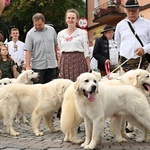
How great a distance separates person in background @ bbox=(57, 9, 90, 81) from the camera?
7363 millimetres

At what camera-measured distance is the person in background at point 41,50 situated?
8422mm

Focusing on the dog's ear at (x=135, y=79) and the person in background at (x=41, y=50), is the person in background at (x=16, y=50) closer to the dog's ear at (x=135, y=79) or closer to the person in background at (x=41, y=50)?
the person in background at (x=41, y=50)

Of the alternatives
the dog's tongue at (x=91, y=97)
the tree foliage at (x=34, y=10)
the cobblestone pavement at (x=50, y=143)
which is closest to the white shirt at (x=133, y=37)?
the cobblestone pavement at (x=50, y=143)

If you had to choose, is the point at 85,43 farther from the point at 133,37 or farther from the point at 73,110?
the point at 73,110

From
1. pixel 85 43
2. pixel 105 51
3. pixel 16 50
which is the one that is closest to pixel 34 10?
pixel 16 50

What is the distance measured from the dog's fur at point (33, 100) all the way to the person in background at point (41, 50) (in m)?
1.19

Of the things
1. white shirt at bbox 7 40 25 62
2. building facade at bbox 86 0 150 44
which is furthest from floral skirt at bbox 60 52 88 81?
building facade at bbox 86 0 150 44

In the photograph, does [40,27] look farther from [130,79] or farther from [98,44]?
[130,79]

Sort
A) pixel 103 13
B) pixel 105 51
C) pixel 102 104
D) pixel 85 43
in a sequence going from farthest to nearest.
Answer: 1. pixel 103 13
2. pixel 105 51
3. pixel 85 43
4. pixel 102 104

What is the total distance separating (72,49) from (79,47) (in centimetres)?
14

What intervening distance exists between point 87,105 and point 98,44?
3.81m

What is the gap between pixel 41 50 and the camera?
27.8 feet

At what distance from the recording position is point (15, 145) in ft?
19.4

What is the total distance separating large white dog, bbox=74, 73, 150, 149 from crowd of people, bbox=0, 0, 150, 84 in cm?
98
